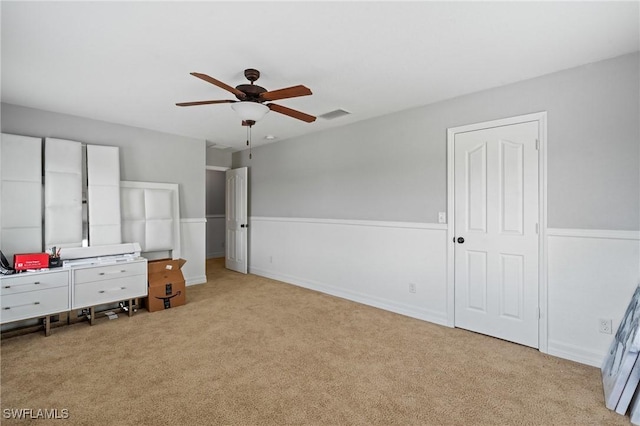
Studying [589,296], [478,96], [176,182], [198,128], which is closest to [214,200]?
[176,182]

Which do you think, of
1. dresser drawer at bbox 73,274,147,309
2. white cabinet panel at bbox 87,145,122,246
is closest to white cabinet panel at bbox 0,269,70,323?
dresser drawer at bbox 73,274,147,309

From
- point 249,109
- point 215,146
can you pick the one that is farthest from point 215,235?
point 249,109

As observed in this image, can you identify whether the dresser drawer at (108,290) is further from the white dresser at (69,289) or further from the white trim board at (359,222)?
the white trim board at (359,222)

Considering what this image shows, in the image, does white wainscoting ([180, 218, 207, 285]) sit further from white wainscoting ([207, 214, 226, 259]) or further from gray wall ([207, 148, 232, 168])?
white wainscoting ([207, 214, 226, 259])

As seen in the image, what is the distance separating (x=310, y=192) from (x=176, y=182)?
2.10 meters

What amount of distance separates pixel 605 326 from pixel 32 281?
511 centimetres

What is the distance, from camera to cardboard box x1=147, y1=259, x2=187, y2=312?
12.4ft

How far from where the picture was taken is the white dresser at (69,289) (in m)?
2.87

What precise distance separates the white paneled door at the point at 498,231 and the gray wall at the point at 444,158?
170 mm

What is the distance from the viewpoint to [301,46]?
225 centimetres

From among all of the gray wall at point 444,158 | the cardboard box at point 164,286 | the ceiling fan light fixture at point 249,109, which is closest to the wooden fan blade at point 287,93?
the ceiling fan light fixture at point 249,109

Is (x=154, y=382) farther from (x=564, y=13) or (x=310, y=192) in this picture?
(x=564, y=13)

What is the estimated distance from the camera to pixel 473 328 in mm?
3152

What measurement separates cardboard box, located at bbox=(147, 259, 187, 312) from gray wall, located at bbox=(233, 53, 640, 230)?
197cm
